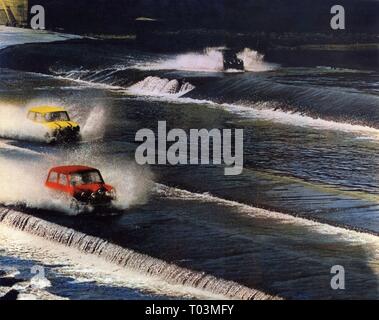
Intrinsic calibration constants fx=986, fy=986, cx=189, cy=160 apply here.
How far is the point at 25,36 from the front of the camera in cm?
7288

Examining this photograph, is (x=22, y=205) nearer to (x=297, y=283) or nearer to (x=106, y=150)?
(x=106, y=150)

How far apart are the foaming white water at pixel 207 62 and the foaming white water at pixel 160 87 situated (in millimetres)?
8684

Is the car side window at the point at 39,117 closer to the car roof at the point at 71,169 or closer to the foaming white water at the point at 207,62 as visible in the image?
the car roof at the point at 71,169

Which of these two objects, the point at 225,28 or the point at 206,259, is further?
the point at 225,28

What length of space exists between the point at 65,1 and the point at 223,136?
85.9ft

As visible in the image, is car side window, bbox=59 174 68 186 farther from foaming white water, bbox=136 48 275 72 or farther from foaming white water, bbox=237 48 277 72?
foaming white water, bbox=237 48 277 72

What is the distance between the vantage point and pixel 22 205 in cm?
3822

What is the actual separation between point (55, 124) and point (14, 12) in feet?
63.0

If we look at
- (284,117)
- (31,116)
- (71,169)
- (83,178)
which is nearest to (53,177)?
(71,169)

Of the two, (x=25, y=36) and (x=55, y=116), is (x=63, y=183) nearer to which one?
(x=55, y=116)

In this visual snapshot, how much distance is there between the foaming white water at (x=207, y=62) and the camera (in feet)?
253

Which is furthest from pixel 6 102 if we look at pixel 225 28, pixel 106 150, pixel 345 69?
pixel 345 69

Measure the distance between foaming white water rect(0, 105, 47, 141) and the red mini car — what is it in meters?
13.2

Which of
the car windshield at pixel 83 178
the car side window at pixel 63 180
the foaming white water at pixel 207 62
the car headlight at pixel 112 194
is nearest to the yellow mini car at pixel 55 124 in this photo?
the car side window at pixel 63 180
